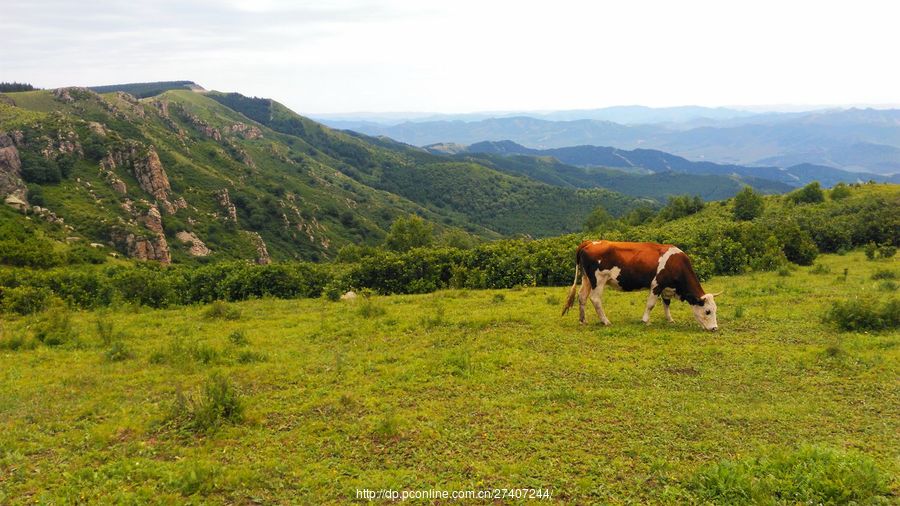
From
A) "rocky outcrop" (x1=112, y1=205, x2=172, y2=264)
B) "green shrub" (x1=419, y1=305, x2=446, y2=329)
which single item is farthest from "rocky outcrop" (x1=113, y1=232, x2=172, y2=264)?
"green shrub" (x1=419, y1=305, x2=446, y2=329)

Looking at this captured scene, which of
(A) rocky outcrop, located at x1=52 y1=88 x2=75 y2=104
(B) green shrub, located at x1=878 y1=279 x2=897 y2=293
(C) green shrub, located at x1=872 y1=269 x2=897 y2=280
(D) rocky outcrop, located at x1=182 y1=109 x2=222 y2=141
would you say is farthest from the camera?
(D) rocky outcrop, located at x1=182 y1=109 x2=222 y2=141

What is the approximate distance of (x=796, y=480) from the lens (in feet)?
21.9

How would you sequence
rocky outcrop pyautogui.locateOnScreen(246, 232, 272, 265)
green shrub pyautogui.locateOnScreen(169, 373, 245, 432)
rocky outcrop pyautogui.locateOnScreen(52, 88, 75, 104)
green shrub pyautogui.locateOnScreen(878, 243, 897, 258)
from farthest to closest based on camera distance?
rocky outcrop pyautogui.locateOnScreen(52, 88, 75, 104)
rocky outcrop pyautogui.locateOnScreen(246, 232, 272, 265)
green shrub pyautogui.locateOnScreen(878, 243, 897, 258)
green shrub pyautogui.locateOnScreen(169, 373, 245, 432)

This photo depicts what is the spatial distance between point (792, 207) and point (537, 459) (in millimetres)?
52138

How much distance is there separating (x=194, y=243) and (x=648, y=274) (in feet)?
289

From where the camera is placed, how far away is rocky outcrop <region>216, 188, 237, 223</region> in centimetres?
10226

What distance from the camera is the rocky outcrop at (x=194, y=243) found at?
83688mm

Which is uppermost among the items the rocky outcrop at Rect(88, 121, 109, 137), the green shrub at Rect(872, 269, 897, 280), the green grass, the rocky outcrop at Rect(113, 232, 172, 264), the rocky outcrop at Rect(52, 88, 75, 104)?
the rocky outcrop at Rect(52, 88, 75, 104)

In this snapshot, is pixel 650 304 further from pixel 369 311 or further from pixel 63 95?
pixel 63 95

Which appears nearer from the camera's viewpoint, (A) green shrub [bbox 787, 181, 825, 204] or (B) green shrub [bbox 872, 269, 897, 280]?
(B) green shrub [bbox 872, 269, 897, 280]

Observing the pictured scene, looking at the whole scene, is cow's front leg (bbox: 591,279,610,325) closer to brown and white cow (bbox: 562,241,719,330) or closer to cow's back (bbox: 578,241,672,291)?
brown and white cow (bbox: 562,241,719,330)

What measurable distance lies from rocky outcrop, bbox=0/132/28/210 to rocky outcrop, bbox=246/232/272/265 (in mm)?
33855

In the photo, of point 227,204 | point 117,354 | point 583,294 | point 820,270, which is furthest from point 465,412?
point 227,204

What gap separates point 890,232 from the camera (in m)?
29.7
